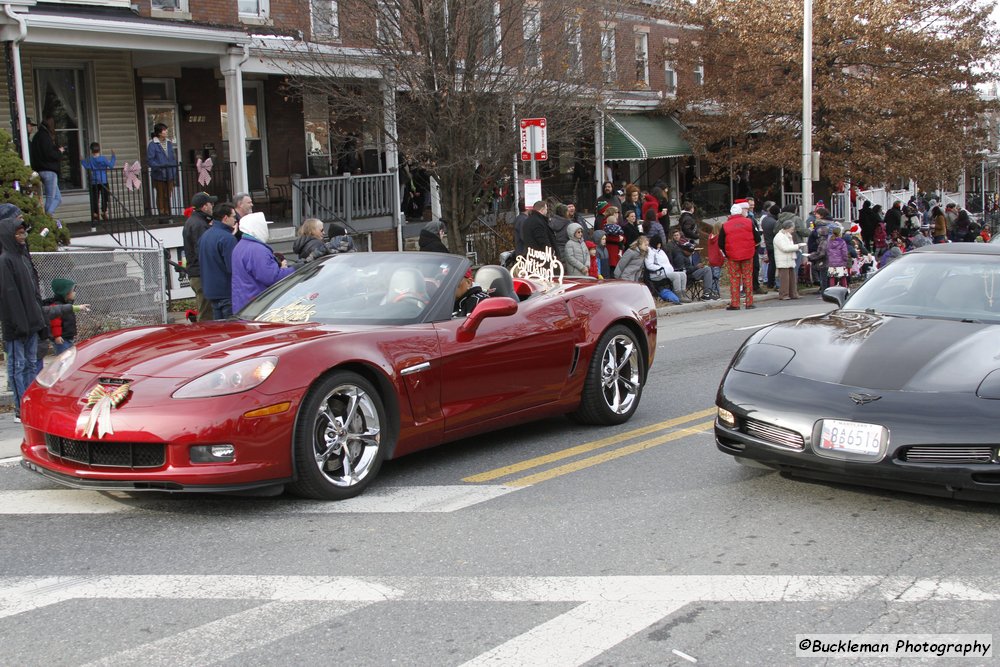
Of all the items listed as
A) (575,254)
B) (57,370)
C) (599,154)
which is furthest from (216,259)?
(599,154)

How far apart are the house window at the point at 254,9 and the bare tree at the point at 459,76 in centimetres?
189

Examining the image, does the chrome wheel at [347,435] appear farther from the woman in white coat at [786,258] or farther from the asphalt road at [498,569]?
the woman in white coat at [786,258]

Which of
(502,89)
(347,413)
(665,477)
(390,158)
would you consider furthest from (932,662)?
(390,158)

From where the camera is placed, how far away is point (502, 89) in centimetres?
1822

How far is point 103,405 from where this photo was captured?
220 inches

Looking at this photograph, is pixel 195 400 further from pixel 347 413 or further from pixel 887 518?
pixel 887 518

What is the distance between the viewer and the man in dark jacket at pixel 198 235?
37.2 feet

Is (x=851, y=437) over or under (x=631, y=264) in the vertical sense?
under

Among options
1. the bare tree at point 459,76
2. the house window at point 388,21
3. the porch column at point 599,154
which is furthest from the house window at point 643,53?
the house window at point 388,21

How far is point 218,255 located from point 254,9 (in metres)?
12.5

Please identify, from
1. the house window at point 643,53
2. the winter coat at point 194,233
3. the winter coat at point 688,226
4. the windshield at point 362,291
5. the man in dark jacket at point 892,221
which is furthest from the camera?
the house window at point 643,53

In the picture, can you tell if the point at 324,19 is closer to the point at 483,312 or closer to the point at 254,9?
the point at 254,9

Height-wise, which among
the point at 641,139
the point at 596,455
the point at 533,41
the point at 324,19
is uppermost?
the point at 324,19

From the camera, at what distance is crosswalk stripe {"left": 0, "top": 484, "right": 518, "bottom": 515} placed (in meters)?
5.88
